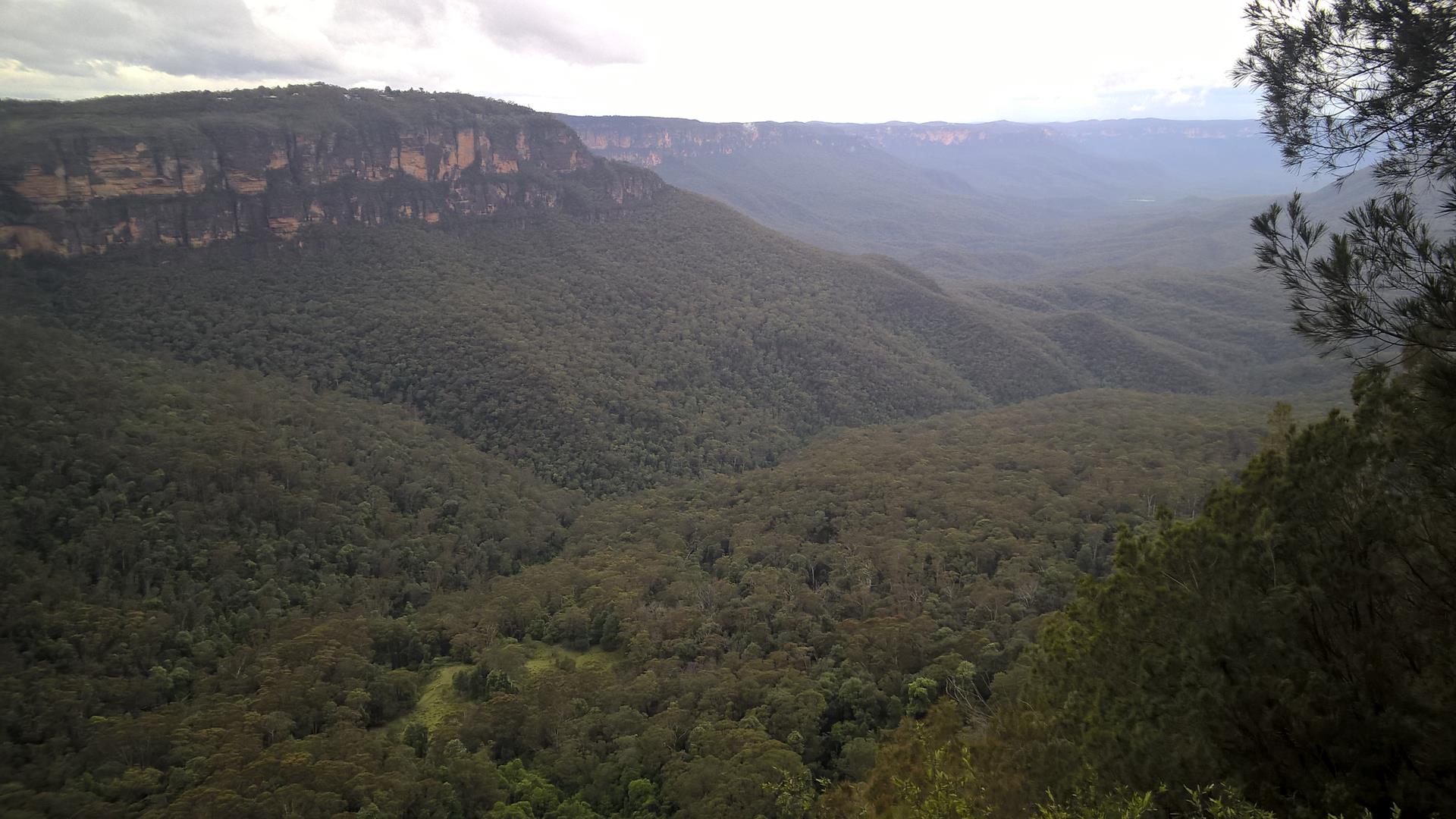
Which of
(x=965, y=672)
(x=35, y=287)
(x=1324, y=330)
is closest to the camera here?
(x=1324, y=330)

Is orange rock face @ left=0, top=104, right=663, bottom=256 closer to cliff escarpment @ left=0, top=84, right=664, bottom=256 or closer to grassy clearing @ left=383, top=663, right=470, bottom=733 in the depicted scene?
cliff escarpment @ left=0, top=84, right=664, bottom=256

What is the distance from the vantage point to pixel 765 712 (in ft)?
71.4

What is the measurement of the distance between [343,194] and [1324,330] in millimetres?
73793

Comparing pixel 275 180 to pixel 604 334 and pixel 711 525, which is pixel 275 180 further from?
pixel 711 525

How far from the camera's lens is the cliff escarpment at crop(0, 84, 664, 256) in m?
49.3

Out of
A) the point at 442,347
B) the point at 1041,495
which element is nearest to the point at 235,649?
the point at 442,347

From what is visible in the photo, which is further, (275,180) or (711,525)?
(275,180)

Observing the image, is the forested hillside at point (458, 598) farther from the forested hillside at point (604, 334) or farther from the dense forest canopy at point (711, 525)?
the forested hillside at point (604, 334)

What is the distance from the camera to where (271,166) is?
6169 centimetres

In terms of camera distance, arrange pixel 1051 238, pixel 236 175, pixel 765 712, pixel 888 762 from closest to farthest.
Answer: pixel 888 762, pixel 765 712, pixel 236 175, pixel 1051 238

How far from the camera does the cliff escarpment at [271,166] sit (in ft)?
162

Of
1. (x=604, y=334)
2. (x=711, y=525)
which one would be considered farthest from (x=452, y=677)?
(x=604, y=334)

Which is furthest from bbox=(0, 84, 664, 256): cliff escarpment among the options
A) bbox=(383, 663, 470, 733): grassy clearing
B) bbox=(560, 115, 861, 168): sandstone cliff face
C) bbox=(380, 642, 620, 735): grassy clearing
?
bbox=(560, 115, 861, 168): sandstone cliff face

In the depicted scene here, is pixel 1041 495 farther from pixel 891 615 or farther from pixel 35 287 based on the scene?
pixel 35 287
